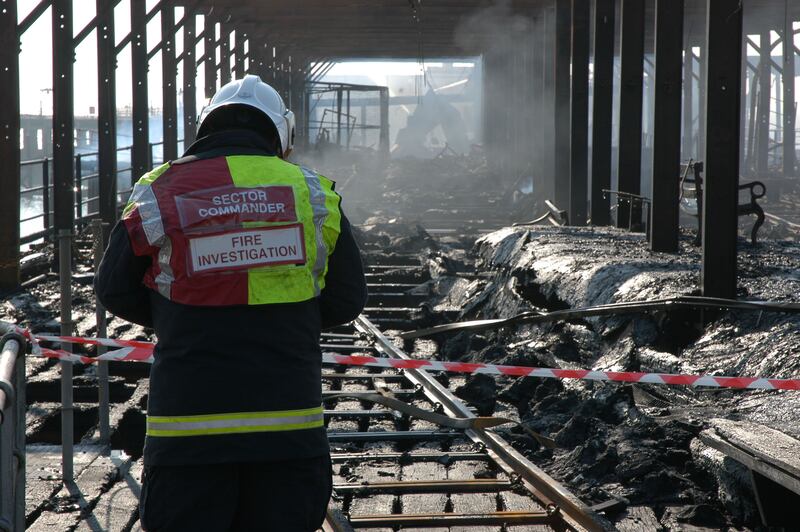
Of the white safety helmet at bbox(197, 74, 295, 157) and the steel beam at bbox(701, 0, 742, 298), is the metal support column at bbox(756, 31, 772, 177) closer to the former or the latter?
the steel beam at bbox(701, 0, 742, 298)

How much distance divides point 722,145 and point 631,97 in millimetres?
6351

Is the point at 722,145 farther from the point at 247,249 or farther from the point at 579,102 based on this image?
the point at 579,102

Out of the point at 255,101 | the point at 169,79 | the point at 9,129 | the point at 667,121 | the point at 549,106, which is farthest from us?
the point at 549,106

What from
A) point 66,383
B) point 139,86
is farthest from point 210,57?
point 66,383

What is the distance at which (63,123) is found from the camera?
15312 millimetres

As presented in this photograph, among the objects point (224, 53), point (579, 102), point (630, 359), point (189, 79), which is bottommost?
point (630, 359)

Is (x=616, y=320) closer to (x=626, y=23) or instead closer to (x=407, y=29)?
(x=626, y=23)

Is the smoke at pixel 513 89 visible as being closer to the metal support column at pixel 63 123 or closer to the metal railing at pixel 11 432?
the metal support column at pixel 63 123

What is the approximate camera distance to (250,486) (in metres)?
2.99

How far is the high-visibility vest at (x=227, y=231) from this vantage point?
9.86ft

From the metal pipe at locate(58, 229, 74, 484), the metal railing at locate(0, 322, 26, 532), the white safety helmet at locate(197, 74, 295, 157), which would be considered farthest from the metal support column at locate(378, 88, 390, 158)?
the metal railing at locate(0, 322, 26, 532)

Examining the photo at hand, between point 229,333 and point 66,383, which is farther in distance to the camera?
point 66,383

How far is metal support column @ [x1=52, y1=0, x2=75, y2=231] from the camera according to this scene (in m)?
15.2

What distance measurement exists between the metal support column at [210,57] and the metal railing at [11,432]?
24650mm
